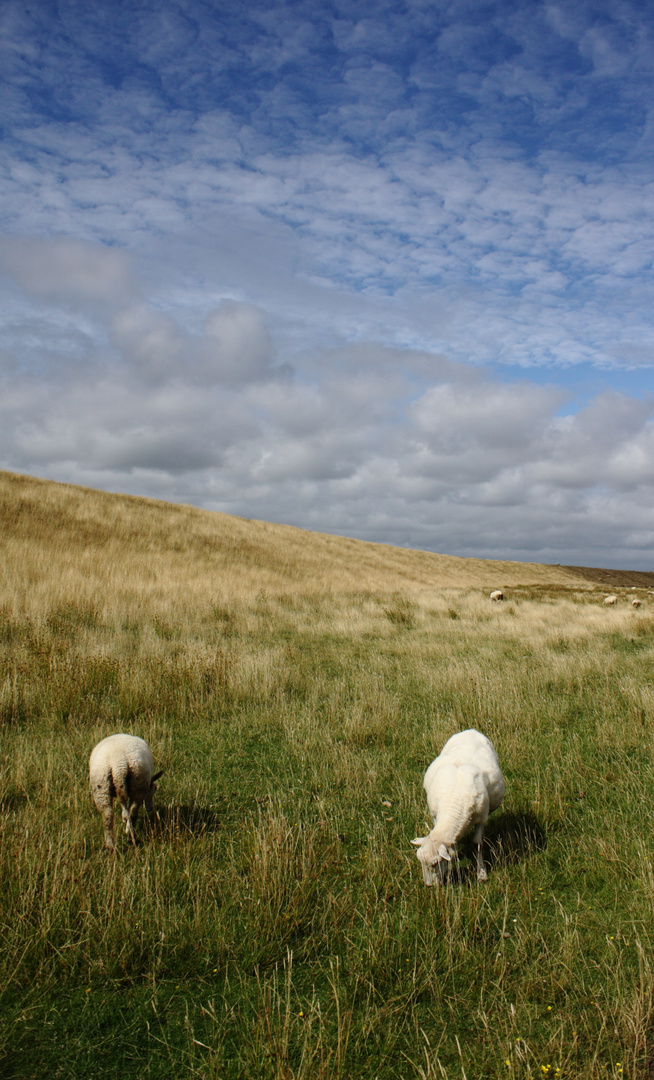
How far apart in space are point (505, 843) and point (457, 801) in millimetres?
1153

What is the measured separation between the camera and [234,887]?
4.18 meters

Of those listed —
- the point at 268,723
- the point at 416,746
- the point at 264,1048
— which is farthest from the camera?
the point at 268,723

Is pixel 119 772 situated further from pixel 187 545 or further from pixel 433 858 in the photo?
pixel 187 545

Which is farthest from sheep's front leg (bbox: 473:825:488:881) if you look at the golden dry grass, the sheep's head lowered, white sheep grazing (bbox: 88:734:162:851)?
the golden dry grass

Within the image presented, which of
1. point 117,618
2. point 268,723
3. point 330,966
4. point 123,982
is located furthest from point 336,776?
point 117,618

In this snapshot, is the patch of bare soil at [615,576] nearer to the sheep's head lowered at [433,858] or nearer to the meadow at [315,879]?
the meadow at [315,879]

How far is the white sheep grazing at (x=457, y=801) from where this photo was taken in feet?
13.7

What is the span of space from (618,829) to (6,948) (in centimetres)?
506

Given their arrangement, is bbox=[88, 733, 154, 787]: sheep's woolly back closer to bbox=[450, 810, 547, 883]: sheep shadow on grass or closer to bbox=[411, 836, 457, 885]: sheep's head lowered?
bbox=[411, 836, 457, 885]: sheep's head lowered

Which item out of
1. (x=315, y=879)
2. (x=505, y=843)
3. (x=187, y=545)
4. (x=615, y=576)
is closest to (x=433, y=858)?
(x=315, y=879)

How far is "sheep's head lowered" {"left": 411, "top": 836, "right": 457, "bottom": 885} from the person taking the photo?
161 inches

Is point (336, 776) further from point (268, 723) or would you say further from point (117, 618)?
point (117, 618)

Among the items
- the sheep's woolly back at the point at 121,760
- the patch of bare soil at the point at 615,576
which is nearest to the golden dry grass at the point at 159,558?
the sheep's woolly back at the point at 121,760

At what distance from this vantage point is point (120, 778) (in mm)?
4688
